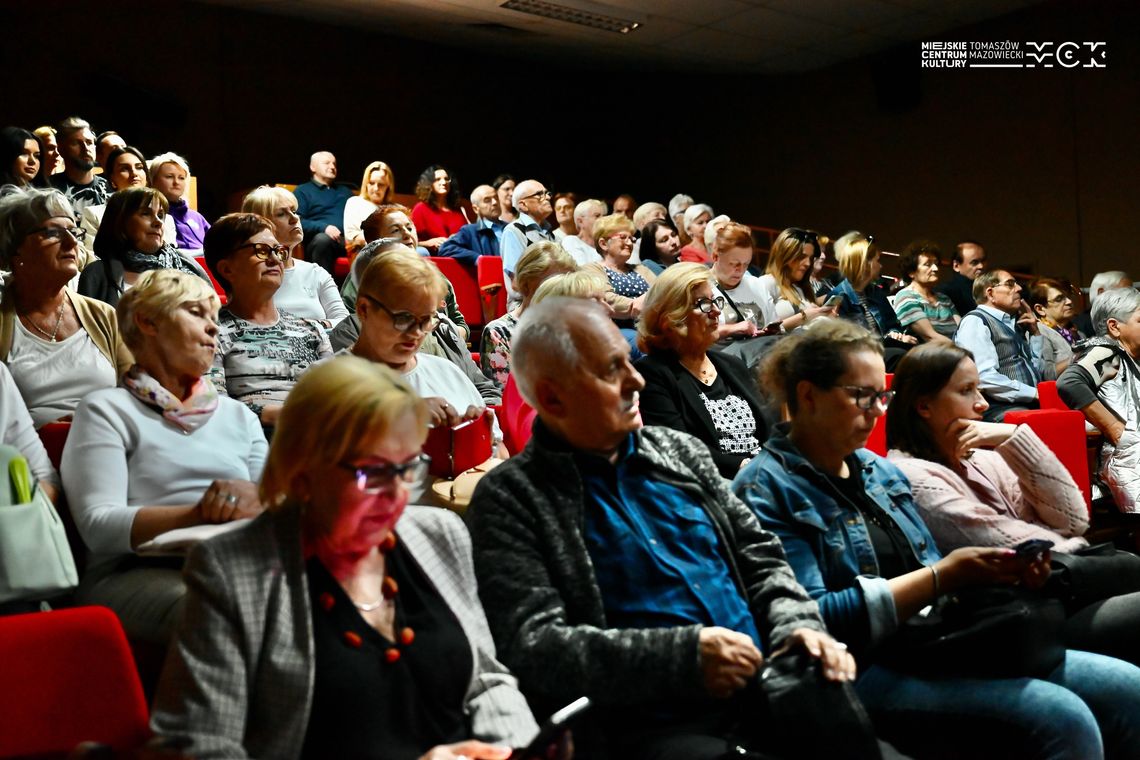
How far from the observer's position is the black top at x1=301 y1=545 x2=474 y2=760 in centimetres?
126

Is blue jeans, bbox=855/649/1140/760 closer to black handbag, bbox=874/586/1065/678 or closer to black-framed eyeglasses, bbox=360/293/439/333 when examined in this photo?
black handbag, bbox=874/586/1065/678

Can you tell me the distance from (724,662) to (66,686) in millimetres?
822

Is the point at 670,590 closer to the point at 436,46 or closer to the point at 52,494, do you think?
the point at 52,494

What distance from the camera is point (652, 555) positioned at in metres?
1.60

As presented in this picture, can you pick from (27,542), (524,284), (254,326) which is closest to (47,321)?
(254,326)

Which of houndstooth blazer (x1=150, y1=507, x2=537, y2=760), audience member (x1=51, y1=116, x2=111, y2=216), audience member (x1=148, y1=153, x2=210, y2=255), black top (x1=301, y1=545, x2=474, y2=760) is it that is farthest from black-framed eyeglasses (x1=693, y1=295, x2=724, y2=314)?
audience member (x1=51, y1=116, x2=111, y2=216)

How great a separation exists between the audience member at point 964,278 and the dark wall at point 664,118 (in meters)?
1.83

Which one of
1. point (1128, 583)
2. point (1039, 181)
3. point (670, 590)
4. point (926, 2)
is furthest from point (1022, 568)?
point (1039, 181)

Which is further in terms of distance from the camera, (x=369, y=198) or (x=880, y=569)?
(x=369, y=198)

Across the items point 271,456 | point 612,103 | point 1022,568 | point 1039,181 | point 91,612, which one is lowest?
point 1022,568

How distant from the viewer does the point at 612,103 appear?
1168 centimetres

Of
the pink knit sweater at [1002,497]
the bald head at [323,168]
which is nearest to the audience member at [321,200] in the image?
the bald head at [323,168]

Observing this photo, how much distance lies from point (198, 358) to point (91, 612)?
2.81ft

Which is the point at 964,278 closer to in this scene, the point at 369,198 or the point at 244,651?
the point at 369,198
